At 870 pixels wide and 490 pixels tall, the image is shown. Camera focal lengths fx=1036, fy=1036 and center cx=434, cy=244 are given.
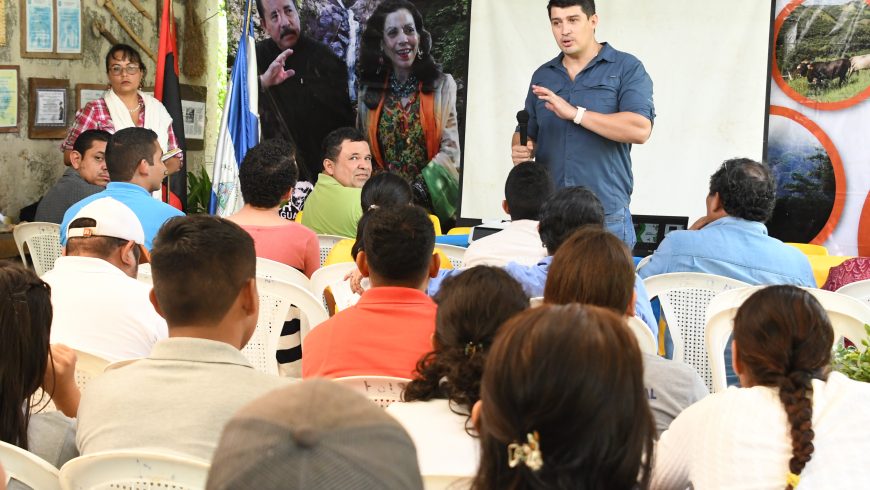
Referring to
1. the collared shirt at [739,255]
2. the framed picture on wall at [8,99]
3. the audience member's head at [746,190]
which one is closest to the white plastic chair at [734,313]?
the collared shirt at [739,255]

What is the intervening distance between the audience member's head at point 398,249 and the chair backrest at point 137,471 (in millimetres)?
1233

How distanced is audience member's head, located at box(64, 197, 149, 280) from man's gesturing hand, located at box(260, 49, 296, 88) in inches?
180

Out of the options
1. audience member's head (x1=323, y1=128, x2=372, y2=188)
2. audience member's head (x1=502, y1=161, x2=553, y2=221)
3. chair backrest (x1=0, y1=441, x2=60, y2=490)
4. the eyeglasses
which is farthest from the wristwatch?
chair backrest (x1=0, y1=441, x2=60, y2=490)

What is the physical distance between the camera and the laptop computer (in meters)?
6.21

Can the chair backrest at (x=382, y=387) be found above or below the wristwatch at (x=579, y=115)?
below

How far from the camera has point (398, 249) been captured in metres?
2.86

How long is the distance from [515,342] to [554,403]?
3.8 inches

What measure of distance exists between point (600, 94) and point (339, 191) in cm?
144

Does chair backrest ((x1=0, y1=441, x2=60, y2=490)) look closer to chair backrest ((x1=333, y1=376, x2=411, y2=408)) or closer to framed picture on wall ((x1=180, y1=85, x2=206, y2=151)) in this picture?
chair backrest ((x1=333, y1=376, x2=411, y2=408))

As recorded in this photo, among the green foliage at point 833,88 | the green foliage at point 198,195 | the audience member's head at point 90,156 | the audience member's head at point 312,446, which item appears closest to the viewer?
the audience member's head at point 312,446

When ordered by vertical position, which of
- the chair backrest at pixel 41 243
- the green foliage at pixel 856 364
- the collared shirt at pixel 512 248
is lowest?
the chair backrest at pixel 41 243

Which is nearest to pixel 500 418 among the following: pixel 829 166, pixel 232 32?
pixel 829 166

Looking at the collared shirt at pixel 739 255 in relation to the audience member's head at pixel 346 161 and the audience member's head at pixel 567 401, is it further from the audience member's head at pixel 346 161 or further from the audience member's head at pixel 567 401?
the audience member's head at pixel 567 401

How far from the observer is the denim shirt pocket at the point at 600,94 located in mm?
5344
